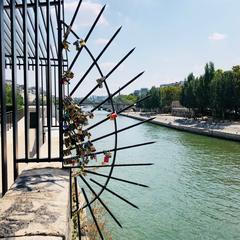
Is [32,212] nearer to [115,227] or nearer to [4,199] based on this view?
[4,199]

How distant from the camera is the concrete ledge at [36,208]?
1951 mm

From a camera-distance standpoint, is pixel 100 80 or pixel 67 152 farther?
pixel 67 152

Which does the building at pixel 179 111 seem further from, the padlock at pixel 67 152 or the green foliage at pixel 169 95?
the padlock at pixel 67 152

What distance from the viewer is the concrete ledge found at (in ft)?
6.40

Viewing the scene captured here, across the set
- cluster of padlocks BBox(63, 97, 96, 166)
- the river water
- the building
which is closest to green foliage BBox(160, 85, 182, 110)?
the building

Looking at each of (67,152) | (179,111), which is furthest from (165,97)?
(67,152)

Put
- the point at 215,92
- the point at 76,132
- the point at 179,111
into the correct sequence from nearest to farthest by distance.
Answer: the point at 76,132
the point at 215,92
the point at 179,111

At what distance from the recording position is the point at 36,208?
2311 mm

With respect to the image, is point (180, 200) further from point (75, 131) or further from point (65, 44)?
point (65, 44)

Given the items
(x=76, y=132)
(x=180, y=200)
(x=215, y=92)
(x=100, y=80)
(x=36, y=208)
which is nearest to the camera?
(x=36, y=208)

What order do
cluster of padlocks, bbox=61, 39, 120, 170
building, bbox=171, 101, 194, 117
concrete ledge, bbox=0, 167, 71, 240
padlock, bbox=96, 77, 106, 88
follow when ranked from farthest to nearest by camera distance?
building, bbox=171, 101, 194, 117, cluster of padlocks, bbox=61, 39, 120, 170, padlock, bbox=96, 77, 106, 88, concrete ledge, bbox=0, 167, 71, 240

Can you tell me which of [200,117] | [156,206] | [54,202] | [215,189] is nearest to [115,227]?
[156,206]

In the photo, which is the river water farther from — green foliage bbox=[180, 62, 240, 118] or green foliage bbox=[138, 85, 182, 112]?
green foliage bbox=[138, 85, 182, 112]

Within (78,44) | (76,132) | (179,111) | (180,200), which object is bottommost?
(180,200)
